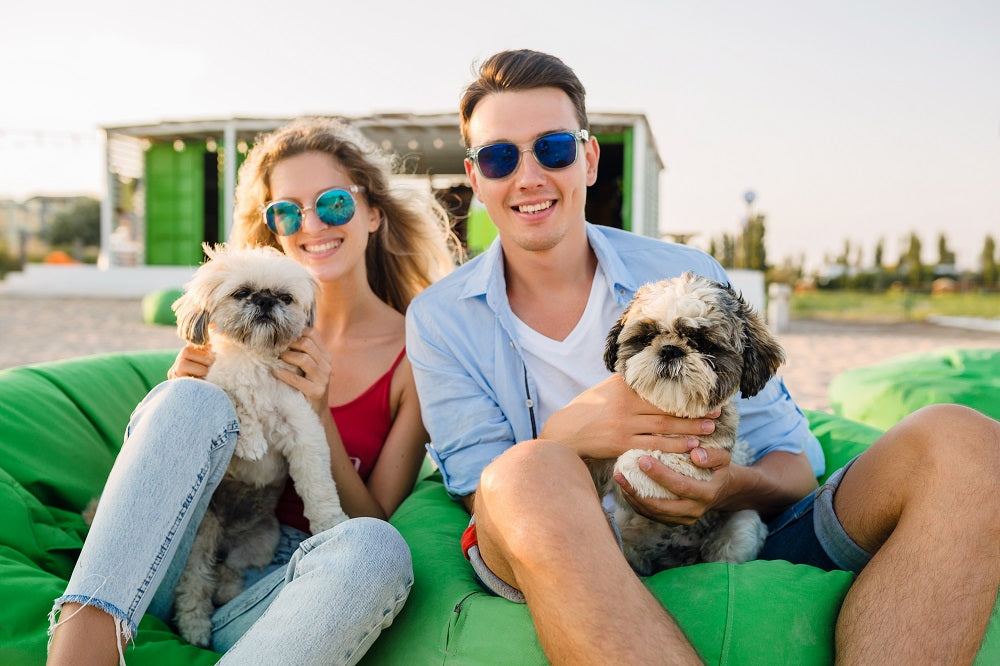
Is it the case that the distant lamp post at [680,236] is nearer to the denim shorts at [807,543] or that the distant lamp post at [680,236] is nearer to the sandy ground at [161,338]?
the sandy ground at [161,338]

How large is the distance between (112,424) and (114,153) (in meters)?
23.4

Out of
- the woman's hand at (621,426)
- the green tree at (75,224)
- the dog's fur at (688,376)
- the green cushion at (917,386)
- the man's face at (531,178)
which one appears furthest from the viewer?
the green tree at (75,224)

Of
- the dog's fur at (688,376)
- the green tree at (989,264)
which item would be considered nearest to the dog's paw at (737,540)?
the dog's fur at (688,376)

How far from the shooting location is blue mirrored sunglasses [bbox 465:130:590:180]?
317 cm

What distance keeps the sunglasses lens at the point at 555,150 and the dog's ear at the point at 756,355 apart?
102cm

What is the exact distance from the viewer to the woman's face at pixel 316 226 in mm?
3643

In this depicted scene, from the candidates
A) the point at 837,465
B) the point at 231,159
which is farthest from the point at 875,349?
the point at 231,159

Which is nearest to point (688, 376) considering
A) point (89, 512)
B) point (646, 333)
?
point (646, 333)

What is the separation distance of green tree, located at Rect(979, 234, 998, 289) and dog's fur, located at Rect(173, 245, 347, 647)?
33.8 m

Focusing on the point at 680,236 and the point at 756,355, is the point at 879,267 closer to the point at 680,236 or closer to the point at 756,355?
the point at 680,236

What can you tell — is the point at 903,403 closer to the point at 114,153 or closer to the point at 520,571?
the point at 520,571

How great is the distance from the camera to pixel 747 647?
7.40 ft

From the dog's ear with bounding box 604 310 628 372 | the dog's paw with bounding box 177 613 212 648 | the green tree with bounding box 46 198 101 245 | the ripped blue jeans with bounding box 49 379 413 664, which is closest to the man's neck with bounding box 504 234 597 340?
the dog's ear with bounding box 604 310 628 372

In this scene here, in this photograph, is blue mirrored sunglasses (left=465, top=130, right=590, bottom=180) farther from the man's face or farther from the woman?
the woman
